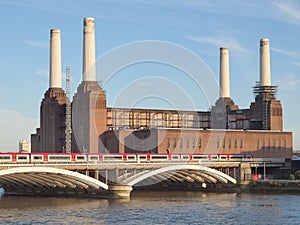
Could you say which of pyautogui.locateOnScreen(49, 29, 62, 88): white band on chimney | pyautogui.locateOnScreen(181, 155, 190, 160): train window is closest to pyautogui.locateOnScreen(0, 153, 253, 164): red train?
pyautogui.locateOnScreen(181, 155, 190, 160): train window

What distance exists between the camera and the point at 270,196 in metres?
89.0

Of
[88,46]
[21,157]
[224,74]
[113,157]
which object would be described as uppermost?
[88,46]

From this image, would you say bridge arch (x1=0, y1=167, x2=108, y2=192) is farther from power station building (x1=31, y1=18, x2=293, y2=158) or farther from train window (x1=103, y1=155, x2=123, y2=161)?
power station building (x1=31, y1=18, x2=293, y2=158)

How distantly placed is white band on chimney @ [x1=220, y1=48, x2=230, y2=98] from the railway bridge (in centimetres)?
4720

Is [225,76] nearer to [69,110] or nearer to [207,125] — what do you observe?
[207,125]

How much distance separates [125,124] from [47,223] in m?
70.8

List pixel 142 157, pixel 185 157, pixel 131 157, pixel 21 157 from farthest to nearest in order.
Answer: pixel 185 157, pixel 142 157, pixel 131 157, pixel 21 157

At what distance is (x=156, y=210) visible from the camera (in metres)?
71.9

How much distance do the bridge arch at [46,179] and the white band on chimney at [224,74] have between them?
65.9 m

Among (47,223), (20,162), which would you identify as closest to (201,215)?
(47,223)

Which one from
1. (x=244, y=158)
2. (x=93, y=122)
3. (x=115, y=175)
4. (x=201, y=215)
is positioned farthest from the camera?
(x=93, y=122)

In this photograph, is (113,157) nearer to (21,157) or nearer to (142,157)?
(142,157)

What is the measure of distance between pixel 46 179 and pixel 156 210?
1692cm

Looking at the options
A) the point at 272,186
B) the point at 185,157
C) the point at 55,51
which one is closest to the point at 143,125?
the point at 55,51
